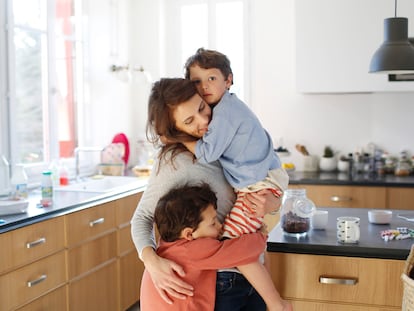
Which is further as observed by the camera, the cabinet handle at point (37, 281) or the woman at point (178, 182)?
the cabinet handle at point (37, 281)

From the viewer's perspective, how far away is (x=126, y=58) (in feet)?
15.4

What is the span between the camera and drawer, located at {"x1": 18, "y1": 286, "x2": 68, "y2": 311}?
99.9 inches

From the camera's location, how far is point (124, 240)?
11.3ft

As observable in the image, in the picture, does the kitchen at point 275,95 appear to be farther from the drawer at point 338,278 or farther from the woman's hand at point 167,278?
the woman's hand at point 167,278

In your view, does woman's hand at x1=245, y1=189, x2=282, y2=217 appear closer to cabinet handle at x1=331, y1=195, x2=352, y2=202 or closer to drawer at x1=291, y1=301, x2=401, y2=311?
drawer at x1=291, y1=301, x2=401, y2=311

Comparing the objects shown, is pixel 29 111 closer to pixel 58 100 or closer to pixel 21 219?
pixel 58 100

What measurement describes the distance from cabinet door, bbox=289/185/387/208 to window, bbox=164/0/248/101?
3.66ft

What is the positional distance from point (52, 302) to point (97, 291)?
17.9 inches

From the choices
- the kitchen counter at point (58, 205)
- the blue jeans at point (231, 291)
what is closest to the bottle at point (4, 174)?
the kitchen counter at point (58, 205)

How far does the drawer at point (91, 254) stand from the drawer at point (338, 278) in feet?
4.25

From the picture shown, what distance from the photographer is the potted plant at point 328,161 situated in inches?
170

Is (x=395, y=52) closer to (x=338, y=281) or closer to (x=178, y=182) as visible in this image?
(x=338, y=281)

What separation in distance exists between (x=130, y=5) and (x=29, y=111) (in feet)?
5.47

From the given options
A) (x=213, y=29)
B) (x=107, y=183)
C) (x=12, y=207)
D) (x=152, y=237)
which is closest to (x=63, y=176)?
(x=107, y=183)
